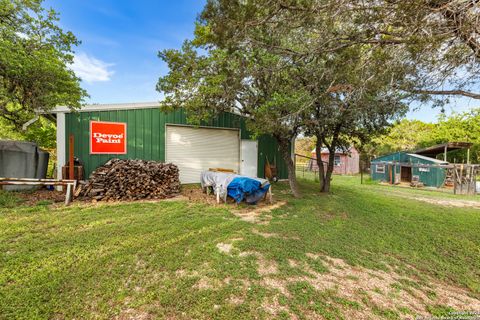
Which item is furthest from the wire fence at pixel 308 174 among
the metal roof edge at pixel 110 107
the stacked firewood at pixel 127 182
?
the metal roof edge at pixel 110 107

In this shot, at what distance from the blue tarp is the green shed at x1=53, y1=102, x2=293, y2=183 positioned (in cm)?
333

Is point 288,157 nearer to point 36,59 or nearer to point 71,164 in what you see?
point 71,164

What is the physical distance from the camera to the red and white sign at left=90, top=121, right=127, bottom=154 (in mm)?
6809

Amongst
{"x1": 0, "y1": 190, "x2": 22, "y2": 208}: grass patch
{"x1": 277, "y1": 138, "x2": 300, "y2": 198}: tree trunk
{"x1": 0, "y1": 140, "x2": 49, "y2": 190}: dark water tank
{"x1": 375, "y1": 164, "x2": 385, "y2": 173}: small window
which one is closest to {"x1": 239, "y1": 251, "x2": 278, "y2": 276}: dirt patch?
{"x1": 277, "y1": 138, "x2": 300, "y2": 198}: tree trunk

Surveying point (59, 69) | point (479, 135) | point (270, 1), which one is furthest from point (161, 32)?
point (479, 135)

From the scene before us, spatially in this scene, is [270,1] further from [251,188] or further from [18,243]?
[18,243]

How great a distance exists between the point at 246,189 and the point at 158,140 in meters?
4.18

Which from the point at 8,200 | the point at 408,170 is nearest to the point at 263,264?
the point at 8,200

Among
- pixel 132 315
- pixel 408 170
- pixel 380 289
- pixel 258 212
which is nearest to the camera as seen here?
pixel 132 315

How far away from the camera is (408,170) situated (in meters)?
14.7

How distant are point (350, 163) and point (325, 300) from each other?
22581mm

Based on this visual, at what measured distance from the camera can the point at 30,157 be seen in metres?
6.47

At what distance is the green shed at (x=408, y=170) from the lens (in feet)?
40.1

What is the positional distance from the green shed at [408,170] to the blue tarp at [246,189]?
10878 millimetres
